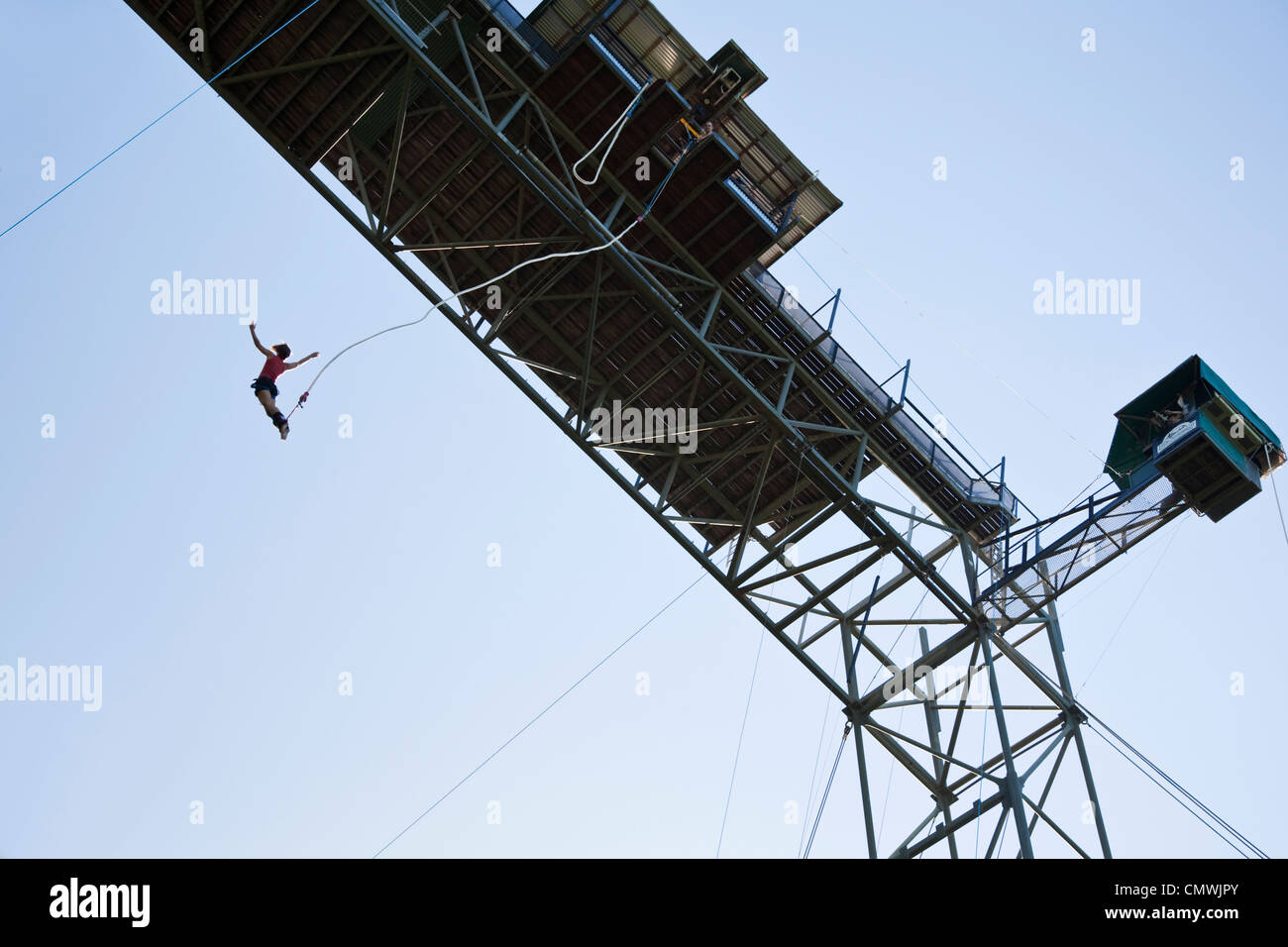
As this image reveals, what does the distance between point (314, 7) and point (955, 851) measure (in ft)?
46.6

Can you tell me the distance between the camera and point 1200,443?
18094 mm

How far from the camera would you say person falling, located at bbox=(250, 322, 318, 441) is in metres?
14.7

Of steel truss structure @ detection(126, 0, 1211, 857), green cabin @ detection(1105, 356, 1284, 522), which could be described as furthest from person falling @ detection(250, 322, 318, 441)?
green cabin @ detection(1105, 356, 1284, 522)

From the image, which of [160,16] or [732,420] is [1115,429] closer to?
[732,420]

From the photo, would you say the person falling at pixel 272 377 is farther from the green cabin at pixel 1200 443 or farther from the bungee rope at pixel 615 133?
the green cabin at pixel 1200 443

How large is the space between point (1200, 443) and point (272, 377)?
12.8m

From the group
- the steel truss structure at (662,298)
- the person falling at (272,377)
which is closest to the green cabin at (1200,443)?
the steel truss structure at (662,298)

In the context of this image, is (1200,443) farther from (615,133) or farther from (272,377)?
(272,377)

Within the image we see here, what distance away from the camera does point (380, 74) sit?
16328 mm

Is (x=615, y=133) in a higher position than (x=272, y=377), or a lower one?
higher

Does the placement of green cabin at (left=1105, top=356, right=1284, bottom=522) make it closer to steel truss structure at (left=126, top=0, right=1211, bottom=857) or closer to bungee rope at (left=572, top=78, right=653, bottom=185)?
steel truss structure at (left=126, top=0, right=1211, bottom=857)

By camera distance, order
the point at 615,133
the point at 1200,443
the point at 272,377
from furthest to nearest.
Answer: the point at 1200,443
the point at 615,133
the point at 272,377

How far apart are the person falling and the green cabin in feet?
39.7
